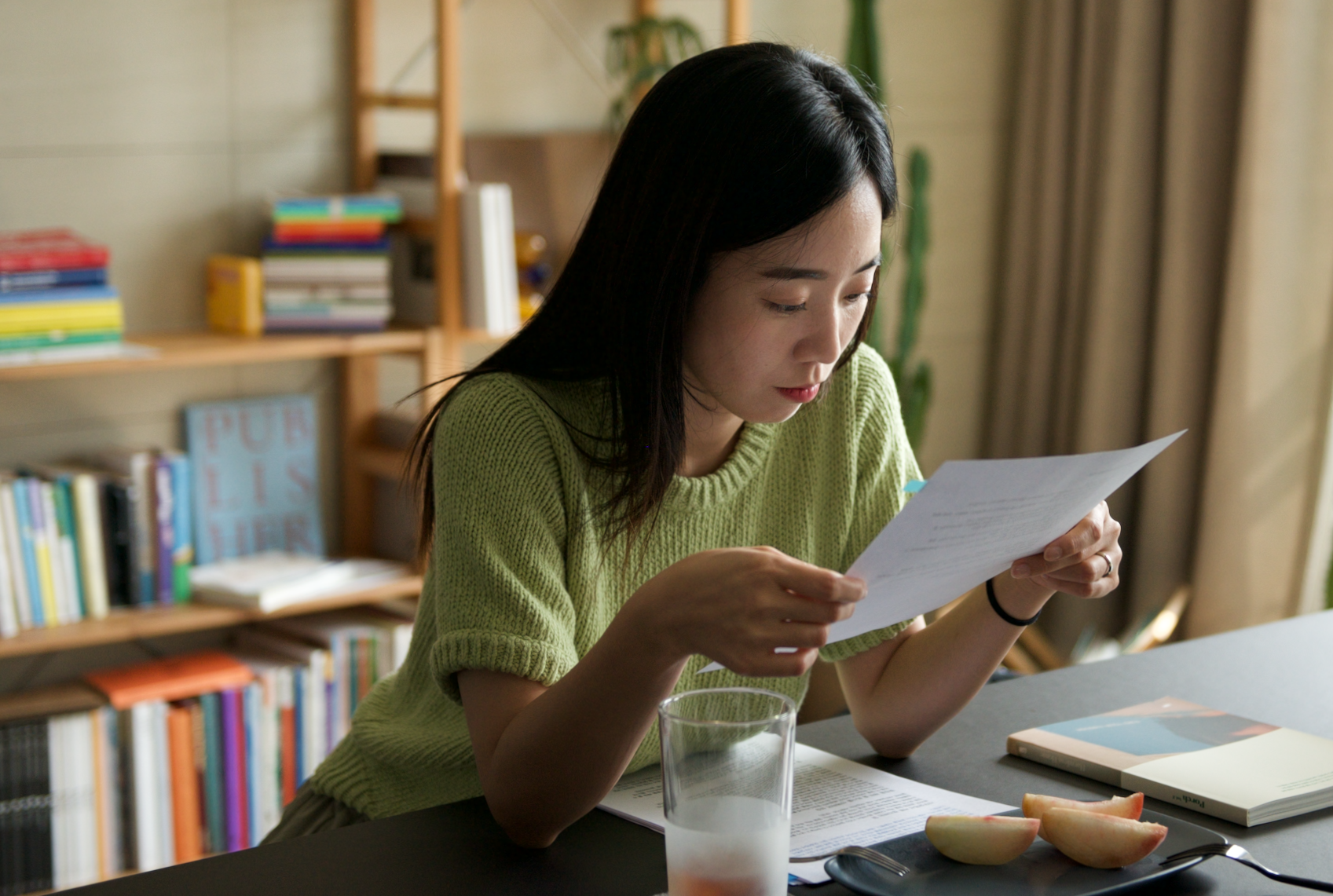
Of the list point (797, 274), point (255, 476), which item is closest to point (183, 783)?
point (255, 476)

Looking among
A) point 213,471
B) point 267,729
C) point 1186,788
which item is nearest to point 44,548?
point 213,471

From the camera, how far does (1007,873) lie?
2.66 feet

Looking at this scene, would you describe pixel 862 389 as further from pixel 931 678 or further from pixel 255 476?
pixel 255 476

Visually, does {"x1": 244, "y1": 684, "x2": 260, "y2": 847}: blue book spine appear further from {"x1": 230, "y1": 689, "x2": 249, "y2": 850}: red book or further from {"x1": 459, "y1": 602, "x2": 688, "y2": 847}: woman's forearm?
{"x1": 459, "y1": 602, "x2": 688, "y2": 847}: woman's forearm

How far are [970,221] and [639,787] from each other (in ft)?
8.14

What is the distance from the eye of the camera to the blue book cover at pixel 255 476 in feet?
7.69

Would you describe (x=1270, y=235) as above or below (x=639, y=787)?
above

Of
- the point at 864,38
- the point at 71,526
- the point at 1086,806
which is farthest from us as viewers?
the point at 864,38

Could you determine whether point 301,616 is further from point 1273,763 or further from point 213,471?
point 1273,763

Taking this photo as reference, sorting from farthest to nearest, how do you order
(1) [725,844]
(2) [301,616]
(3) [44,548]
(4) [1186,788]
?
(2) [301,616] → (3) [44,548] → (4) [1186,788] → (1) [725,844]

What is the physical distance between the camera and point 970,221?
3.23 meters

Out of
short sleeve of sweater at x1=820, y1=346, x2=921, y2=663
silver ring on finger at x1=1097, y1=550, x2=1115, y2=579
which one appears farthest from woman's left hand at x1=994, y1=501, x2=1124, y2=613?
short sleeve of sweater at x1=820, y1=346, x2=921, y2=663

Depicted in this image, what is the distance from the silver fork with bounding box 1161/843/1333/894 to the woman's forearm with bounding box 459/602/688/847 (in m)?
0.33

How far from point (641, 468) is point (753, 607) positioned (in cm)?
32
